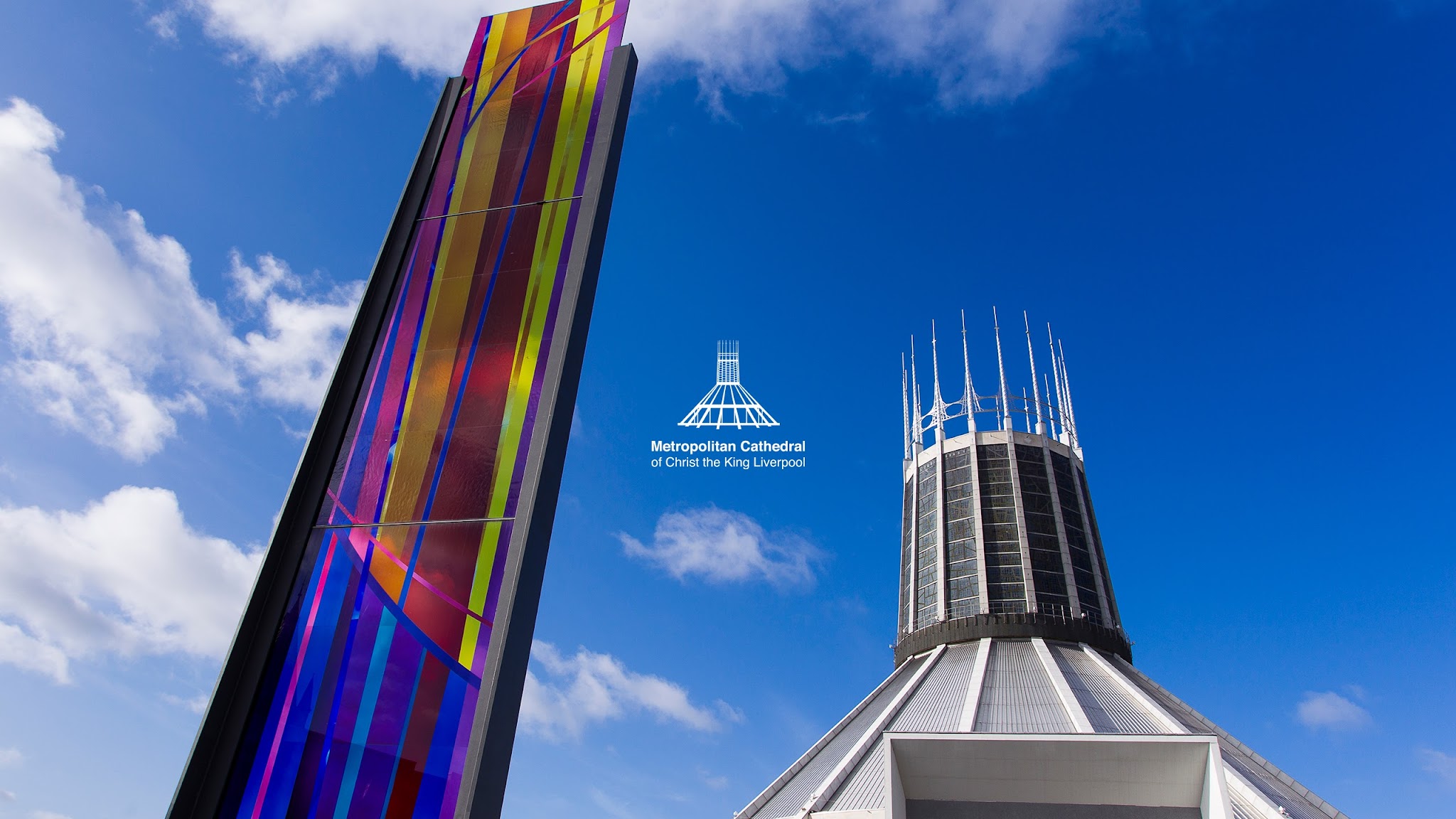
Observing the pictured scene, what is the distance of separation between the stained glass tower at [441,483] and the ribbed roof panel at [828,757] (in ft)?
69.2

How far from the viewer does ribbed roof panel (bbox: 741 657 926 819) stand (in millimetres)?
27609

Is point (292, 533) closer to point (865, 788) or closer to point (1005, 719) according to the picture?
point (865, 788)

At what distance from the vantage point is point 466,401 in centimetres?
883

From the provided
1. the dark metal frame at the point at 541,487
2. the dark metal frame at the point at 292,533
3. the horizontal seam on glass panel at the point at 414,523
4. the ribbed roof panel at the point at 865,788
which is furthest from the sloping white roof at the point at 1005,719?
the dark metal frame at the point at 292,533

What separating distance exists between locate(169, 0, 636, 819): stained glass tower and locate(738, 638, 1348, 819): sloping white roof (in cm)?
1894

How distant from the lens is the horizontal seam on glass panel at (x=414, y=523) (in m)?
7.97

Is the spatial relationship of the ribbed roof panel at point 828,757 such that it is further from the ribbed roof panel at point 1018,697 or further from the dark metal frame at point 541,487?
the dark metal frame at point 541,487

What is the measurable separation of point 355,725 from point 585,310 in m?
4.60

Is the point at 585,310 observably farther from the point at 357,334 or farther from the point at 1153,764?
the point at 1153,764

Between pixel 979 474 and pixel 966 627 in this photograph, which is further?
A: pixel 979 474

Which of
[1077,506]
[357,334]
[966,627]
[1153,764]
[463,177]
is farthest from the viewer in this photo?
[1077,506]

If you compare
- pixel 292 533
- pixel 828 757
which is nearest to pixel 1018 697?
pixel 828 757

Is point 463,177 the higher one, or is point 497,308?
point 463,177

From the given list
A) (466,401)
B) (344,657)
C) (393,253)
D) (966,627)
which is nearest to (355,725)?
(344,657)
